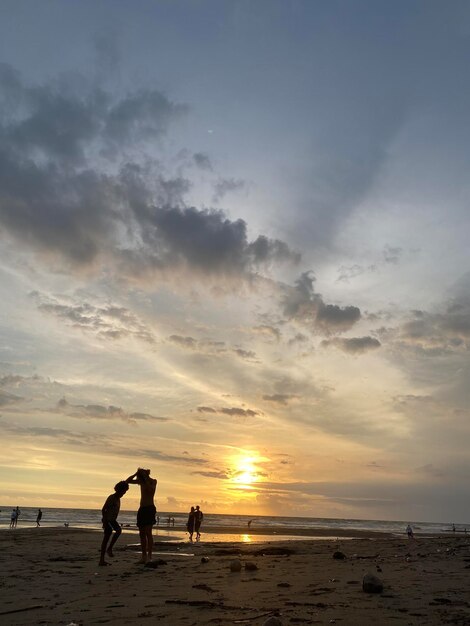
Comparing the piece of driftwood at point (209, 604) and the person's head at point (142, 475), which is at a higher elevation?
the person's head at point (142, 475)

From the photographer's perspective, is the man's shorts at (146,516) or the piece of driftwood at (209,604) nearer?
the piece of driftwood at (209,604)

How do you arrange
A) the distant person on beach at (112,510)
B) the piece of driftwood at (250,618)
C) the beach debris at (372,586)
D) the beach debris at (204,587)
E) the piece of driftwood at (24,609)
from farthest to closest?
the distant person on beach at (112,510)
the beach debris at (204,587)
the beach debris at (372,586)
the piece of driftwood at (24,609)
the piece of driftwood at (250,618)

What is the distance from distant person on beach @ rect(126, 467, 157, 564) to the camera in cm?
1247

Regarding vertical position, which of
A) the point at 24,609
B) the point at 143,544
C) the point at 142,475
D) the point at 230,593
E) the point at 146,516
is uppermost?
the point at 142,475

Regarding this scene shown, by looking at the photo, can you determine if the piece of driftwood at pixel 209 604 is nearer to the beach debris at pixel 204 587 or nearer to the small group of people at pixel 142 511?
the beach debris at pixel 204 587

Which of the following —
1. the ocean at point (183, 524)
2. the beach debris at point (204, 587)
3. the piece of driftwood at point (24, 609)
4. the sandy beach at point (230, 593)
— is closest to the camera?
the sandy beach at point (230, 593)

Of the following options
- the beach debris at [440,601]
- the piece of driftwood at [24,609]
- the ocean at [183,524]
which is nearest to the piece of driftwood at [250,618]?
the beach debris at [440,601]

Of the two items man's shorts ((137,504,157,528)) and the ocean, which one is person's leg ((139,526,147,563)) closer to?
man's shorts ((137,504,157,528))

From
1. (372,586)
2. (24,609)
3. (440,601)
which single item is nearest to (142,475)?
(24,609)

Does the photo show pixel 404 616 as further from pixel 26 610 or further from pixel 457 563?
pixel 457 563

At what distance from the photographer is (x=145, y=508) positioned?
41.5ft

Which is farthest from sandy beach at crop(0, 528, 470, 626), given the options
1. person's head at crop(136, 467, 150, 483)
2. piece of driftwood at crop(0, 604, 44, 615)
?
person's head at crop(136, 467, 150, 483)

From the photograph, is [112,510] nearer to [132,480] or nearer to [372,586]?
[132,480]

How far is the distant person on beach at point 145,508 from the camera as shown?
12.5 meters
